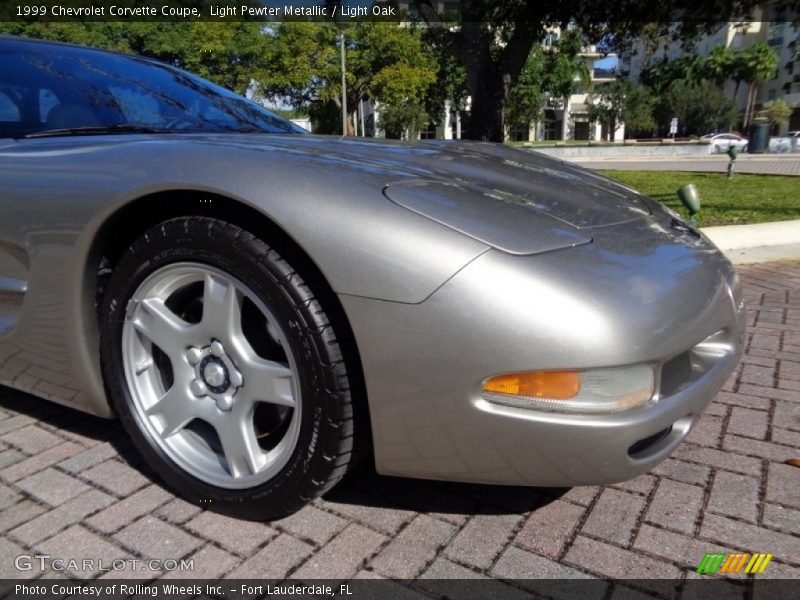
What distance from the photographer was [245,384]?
1657 mm

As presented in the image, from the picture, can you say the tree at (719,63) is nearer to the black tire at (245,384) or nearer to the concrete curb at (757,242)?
the concrete curb at (757,242)

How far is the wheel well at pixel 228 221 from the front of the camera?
1.49m

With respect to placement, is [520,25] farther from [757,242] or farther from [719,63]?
[719,63]

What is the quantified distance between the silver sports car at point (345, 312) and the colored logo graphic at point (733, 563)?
0.30 meters

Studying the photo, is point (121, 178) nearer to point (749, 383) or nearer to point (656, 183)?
point (749, 383)

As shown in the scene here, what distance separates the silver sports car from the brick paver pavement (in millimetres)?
136

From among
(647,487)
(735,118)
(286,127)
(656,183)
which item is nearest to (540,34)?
(656,183)

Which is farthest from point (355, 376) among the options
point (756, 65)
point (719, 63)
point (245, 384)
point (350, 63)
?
point (719, 63)

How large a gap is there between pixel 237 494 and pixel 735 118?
71.6 meters

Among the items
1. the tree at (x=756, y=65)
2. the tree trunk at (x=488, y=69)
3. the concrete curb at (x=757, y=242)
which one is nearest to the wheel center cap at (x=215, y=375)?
the concrete curb at (x=757, y=242)

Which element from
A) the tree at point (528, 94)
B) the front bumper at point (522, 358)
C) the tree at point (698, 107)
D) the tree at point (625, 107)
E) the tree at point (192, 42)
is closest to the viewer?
the front bumper at point (522, 358)

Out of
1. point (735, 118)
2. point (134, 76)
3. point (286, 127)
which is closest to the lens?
point (134, 76)

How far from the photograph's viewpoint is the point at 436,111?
43.2 meters

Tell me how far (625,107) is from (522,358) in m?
67.3
